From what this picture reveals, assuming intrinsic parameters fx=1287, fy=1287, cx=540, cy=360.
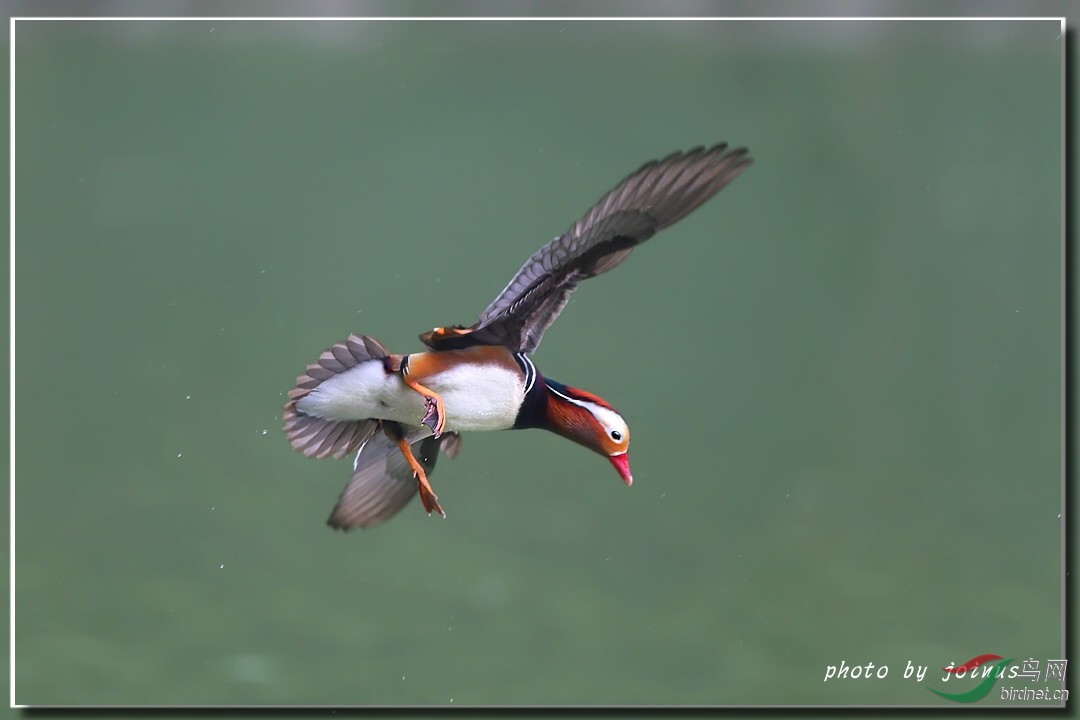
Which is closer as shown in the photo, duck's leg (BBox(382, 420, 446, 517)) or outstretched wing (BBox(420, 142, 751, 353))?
outstretched wing (BBox(420, 142, 751, 353))

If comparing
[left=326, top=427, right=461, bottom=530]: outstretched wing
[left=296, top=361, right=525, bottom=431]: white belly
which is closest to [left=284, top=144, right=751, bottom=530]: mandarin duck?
[left=296, top=361, right=525, bottom=431]: white belly

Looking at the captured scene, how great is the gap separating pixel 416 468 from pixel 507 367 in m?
0.28

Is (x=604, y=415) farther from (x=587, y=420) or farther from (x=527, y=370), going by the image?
(x=527, y=370)

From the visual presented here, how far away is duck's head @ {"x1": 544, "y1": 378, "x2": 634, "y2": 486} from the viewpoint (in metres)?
2.52

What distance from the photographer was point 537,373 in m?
2.56

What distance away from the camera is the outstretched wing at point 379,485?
285 cm

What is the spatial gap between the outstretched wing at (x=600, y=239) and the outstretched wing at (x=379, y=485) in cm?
41

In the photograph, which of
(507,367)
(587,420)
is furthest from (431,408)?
(587,420)

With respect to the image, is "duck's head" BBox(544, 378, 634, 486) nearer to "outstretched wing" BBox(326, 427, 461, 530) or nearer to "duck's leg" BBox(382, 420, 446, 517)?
"duck's leg" BBox(382, 420, 446, 517)

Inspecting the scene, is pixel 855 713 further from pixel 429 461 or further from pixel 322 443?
pixel 322 443

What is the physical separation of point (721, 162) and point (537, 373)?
57 centimetres

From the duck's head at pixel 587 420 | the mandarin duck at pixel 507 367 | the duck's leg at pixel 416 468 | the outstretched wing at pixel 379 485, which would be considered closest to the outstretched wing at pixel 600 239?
the mandarin duck at pixel 507 367

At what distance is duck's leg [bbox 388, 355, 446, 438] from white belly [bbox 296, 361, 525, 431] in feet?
0.05

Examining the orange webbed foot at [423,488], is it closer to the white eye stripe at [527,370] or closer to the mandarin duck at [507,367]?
the mandarin duck at [507,367]
